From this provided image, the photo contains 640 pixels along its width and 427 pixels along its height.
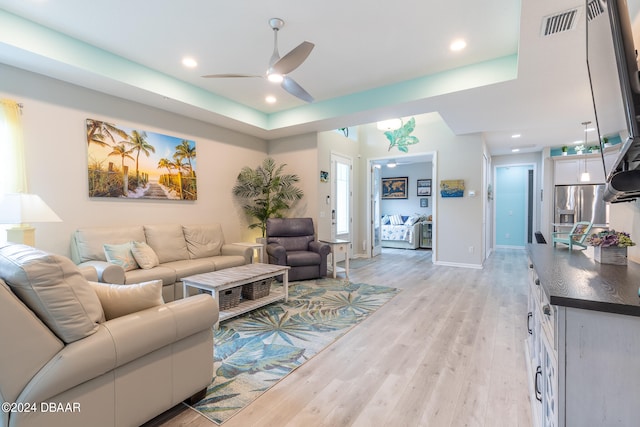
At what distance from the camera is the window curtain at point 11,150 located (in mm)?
2852

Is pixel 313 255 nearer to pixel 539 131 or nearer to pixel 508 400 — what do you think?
pixel 508 400

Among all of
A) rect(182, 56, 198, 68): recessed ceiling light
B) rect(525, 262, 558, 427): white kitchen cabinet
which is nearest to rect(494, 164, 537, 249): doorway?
rect(525, 262, 558, 427): white kitchen cabinet

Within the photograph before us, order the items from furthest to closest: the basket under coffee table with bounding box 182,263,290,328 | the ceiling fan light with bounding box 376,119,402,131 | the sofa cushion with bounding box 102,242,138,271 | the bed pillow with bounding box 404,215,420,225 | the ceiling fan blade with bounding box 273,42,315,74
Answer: the bed pillow with bounding box 404,215,420,225, the ceiling fan light with bounding box 376,119,402,131, the sofa cushion with bounding box 102,242,138,271, the basket under coffee table with bounding box 182,263,290,328, the ceiling fan blade with bounding box 273,42,315,74

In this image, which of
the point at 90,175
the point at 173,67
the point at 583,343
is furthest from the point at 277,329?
the point at 173,67

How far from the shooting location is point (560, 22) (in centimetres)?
220

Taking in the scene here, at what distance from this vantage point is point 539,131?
5.33 m

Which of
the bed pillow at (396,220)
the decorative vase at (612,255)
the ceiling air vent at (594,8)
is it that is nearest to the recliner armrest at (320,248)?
the decorative vase at (612,255)

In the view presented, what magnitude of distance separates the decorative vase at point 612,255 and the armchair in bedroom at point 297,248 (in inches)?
136

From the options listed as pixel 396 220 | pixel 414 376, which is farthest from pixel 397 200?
pixel 414 376

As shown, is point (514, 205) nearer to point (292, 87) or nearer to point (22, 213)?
point (292, 87)

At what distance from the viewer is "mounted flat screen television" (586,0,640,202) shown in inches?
34.0

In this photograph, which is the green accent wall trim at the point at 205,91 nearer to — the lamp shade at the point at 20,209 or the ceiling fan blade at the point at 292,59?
the lamp shade at the point at 20,209

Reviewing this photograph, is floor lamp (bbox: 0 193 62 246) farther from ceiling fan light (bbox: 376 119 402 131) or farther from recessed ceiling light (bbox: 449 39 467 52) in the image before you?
ceiling fan light (bbox: 376 119 402 131)

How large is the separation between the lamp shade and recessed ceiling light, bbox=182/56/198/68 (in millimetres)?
2044
